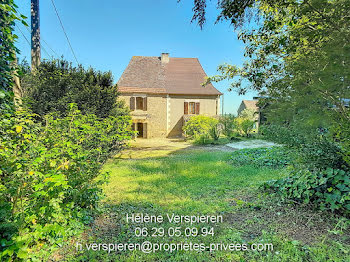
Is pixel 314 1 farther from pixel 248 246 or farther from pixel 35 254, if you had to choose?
pixel 35 254

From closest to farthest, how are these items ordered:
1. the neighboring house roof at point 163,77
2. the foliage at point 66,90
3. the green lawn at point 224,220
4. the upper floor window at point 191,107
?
the green lawn at point 224,220
the foliage at point 66,90
the neighboring house roof at point 163,77
the upper floor window at point 191,107

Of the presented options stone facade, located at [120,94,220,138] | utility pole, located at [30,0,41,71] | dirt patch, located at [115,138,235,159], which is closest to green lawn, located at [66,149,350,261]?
dirt patch, located at [115,138,235,159]

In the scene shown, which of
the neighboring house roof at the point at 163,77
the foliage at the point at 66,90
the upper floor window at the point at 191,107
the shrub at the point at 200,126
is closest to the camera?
the foliage at the point at 66,90

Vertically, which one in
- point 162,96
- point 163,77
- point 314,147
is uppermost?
point 163,77

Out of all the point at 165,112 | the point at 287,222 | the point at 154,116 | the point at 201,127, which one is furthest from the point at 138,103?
the point at 287,222

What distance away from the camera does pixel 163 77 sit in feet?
65.3

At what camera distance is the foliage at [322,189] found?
259cm

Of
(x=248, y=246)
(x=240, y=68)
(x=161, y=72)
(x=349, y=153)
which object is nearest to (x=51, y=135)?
(x=248, y=246)

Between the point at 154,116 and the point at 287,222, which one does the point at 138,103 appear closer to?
the point at 154,116

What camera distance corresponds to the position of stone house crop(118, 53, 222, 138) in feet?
60.3

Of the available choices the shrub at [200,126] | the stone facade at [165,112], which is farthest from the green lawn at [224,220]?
the stone facade at [165,112]

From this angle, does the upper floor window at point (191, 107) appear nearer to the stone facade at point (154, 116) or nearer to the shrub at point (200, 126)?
the stone facade at point (154, 116)

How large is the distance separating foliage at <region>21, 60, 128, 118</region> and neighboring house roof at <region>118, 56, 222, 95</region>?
10.8 m

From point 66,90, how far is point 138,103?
480 inches
